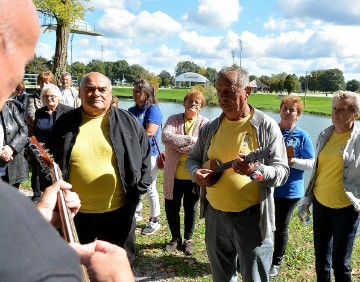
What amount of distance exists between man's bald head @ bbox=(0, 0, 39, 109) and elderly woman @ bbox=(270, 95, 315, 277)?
3880mm

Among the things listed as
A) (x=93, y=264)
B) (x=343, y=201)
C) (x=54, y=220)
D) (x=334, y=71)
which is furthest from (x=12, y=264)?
(x=334, y=71)

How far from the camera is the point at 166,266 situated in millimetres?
4695

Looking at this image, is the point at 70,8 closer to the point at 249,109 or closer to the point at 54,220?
the point at 249,109

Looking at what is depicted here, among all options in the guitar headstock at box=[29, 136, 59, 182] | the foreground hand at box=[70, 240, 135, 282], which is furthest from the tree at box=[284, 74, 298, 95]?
the foreground hand at box=[70, 240, 135, 282]

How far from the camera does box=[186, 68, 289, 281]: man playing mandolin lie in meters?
3.13

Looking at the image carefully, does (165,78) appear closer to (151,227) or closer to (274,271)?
(151,227)

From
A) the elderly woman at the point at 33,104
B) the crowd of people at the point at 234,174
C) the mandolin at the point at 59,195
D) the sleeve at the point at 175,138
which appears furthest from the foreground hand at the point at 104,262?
the elderly woman at the point at 33,104

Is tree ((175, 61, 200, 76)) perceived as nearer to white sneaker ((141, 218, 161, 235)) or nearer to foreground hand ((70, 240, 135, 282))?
white sneaker ((141, 218, 161, 235))

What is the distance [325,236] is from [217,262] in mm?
1159

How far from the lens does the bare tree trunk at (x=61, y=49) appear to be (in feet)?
42.5

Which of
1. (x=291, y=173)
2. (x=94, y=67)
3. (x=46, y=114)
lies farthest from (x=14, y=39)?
(x=94, y=67)

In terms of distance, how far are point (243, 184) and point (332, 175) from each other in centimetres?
111

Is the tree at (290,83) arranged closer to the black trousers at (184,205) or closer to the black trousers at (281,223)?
the black trousers at (184,205)

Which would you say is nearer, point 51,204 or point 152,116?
point 51,204
